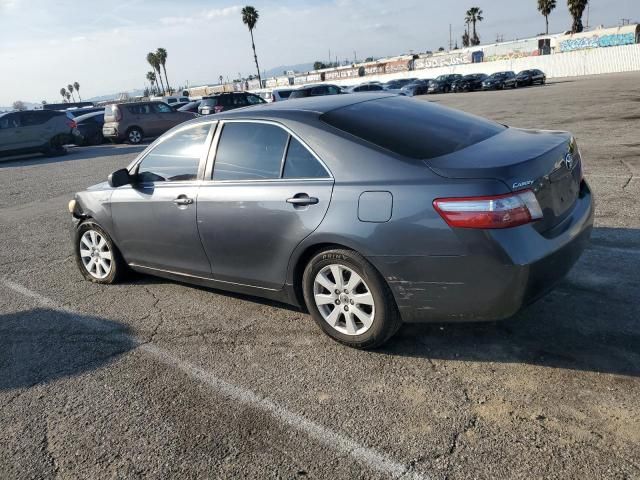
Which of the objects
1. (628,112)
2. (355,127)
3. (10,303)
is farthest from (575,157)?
(628,112)

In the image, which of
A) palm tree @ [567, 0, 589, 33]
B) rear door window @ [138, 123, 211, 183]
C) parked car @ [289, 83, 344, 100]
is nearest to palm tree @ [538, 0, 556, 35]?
palm tree @ [567, 0, 589, 33]

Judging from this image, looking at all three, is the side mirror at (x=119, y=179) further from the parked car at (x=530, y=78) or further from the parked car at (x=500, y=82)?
the parked car at (x=500, y=82)

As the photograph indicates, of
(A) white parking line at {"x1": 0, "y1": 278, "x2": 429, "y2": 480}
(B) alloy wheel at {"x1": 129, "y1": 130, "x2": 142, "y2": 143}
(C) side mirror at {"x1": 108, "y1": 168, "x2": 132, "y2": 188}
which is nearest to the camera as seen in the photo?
(A) white parking line at {"x1": 0, "y1": 278, "x2": 429, "y2": 480}

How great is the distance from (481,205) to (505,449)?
124cm

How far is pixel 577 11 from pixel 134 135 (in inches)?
2419

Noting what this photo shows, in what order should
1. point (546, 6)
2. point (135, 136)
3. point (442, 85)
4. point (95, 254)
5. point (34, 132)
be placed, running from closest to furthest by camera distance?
point (95, 254), point (34, 132), point (135, 136), point (442, 85), point (546, 6)

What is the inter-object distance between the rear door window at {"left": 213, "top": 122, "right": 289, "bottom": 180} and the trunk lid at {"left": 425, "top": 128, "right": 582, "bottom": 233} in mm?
1156

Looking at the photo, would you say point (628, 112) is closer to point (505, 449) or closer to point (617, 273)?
point (617, 273)

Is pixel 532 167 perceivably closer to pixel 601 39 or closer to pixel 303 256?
pixel 303 256

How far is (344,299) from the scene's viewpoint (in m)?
3.55

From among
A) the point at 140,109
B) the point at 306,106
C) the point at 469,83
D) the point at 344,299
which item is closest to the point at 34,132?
the point at 140,109

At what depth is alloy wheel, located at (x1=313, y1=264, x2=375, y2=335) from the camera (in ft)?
11.4

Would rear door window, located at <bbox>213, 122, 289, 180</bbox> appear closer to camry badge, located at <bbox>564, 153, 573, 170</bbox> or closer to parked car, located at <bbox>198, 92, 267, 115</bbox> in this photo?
camry badge, located at <bbox>564, 153, 573, 170</bbox>

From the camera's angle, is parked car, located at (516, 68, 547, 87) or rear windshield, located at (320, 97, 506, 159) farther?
parked car, located at (516, 68, 547, 87)
